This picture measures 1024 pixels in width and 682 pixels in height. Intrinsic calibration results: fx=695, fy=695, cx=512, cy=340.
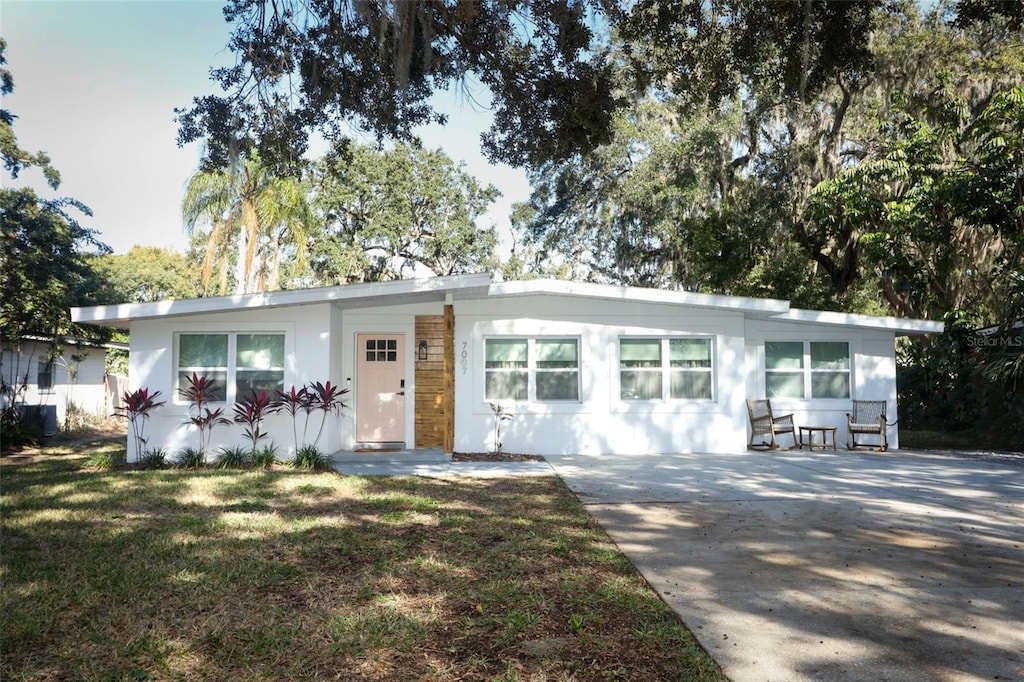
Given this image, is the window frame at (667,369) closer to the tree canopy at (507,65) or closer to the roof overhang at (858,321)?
the roof overhang at (858,321)

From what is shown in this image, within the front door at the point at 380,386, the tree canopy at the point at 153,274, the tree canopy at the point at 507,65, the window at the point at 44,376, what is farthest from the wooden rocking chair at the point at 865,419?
the tree canopy at the point at 153,274

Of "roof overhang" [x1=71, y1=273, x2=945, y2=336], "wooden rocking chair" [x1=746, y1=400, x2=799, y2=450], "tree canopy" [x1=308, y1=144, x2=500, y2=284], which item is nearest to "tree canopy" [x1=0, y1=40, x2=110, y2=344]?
"roof overhang" [x1=71, y1=273, x2=945, y2=336]

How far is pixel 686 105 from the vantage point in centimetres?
795

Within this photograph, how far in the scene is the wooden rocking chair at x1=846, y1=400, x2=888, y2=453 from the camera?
41.6ft

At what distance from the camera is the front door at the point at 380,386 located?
→ 472 inches

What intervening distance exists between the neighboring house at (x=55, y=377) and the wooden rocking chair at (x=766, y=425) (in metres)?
14.1

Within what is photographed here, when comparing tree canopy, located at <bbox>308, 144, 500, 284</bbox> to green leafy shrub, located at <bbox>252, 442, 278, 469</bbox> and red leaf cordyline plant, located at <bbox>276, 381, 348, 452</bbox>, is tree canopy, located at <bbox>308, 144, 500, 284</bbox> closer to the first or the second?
red leaf cordyline plant, located at <bbox>276, 381, 348, 452</bbox>

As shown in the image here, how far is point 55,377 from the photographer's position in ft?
52.4

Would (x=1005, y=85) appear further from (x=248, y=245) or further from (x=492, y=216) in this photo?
(x=248, y=245)

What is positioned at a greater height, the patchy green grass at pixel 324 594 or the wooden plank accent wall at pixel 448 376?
the wooden plank accent wall at pixel 448 376

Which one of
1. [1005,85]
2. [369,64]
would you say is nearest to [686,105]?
[369,64]

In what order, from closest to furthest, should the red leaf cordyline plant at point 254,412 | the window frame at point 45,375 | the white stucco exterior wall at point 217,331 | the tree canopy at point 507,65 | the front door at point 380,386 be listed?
the tree canopy at point 507,65 → the red leaf cordyline plant at point 254,412 → the white stucco exterior wall at point 217,331 → the front door at point 380,386 → the window frame at point 45,375

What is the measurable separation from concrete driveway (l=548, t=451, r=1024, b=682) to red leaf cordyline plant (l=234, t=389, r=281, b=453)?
4.66 metres

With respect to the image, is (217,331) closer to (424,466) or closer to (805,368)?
(424,466)
